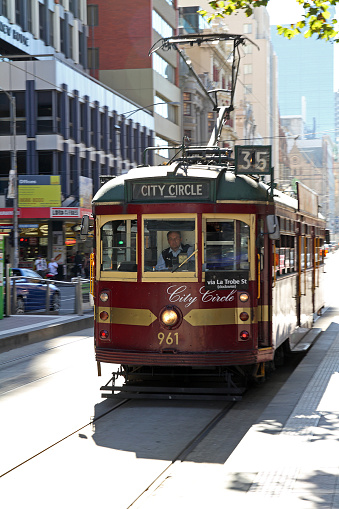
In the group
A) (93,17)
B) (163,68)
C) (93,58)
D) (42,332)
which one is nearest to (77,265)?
(93,58)

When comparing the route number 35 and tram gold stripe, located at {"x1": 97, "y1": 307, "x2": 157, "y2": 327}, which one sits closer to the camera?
the route number 35

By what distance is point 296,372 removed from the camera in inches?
449

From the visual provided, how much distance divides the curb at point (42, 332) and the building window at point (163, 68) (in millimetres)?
46049

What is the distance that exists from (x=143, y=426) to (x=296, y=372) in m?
3.33

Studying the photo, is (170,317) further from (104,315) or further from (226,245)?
(226,245)

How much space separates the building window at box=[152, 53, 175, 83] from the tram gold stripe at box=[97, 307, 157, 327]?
55.3 meters

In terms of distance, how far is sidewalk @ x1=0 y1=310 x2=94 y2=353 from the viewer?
1611 centimetres

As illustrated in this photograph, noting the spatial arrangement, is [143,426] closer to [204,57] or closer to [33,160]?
[33,160]

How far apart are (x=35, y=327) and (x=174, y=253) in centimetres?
861

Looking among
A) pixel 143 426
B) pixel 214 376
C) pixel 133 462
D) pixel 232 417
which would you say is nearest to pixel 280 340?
pixel 214 376

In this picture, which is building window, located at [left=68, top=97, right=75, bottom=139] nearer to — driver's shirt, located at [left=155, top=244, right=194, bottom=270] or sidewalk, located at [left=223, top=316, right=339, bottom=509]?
driver's shirt, located at [left=155, top=244, right=194, bottom=270]

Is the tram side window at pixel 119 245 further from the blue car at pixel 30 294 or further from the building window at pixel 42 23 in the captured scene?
the building window at pixel 42 23

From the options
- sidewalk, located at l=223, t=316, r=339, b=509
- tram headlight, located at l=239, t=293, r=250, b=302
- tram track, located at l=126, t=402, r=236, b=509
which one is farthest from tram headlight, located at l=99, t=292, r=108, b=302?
sidewalk, located at l=223, t=316, r=339, b=509

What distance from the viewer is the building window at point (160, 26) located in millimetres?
64744
